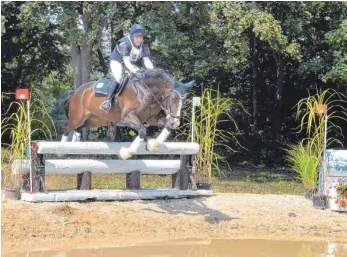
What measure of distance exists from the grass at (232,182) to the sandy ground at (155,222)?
2254 mm

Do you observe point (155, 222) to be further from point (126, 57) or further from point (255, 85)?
point (255, 85)

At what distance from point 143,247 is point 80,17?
29.9 ft

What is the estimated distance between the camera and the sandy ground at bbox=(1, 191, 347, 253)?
758 cm

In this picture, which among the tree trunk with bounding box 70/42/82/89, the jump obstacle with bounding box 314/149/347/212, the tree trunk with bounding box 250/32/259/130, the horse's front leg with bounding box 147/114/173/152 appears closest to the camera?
the horse's front leg with bounding box 147/114/173/152

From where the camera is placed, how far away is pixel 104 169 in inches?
368

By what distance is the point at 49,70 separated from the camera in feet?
63.2

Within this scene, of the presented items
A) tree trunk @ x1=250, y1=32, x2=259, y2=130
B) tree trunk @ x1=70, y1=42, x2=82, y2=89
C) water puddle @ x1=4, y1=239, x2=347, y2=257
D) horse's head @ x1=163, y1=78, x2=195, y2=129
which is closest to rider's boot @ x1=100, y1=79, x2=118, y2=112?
horse's head @ x1=163, y1=78, x2=195, y2=129

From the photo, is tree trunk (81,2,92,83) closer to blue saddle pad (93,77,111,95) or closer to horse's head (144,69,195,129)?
blue saddle pad (93,77,111,95)

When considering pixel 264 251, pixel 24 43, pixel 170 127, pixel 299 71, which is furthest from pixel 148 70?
pixel 24 43

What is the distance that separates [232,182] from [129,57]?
19.0ft

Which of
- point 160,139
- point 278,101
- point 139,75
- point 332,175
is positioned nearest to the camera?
point 160,139

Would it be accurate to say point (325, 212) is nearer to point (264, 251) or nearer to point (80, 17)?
point (264, 251)

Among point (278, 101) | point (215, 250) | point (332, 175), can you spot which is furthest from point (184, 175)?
point (278, 101)

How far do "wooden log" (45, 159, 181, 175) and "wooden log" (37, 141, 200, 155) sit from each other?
18cm
